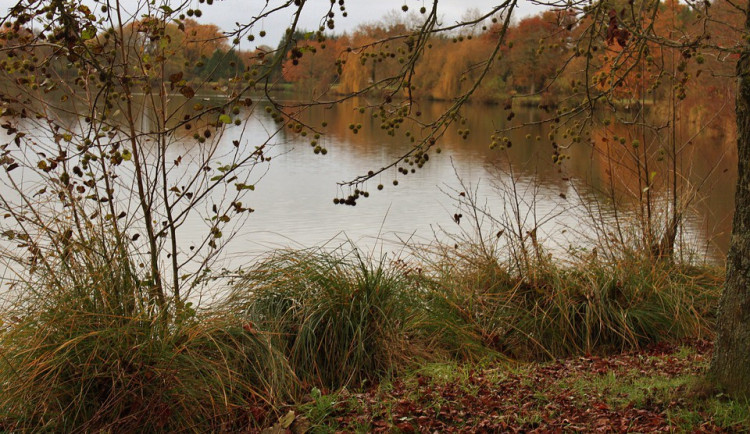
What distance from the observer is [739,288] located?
3279 mm

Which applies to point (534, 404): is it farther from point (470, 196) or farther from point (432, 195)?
point (432, 195)

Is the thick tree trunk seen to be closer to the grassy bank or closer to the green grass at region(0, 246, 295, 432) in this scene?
the grassy bank

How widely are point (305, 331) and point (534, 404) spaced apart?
133 centimetres

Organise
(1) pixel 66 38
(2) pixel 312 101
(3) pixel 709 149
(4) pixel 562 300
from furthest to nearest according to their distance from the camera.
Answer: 1. (3) pixel 709 149
2. (4) pixel 562 300
3. (2) pixel 312 101
4. (1) pixel 66 38

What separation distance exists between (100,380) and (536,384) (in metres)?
2.17

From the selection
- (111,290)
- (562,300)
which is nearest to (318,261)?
(111,290)

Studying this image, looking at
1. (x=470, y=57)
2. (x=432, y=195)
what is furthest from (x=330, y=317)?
(x=470, y=57)

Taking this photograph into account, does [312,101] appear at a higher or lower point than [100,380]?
higher

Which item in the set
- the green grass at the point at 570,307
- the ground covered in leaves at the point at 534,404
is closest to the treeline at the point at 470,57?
the green grass at the point at 570,307

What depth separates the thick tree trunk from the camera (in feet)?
10.6

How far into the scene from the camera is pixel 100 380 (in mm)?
3391

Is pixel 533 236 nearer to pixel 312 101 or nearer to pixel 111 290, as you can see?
pixel 312 101

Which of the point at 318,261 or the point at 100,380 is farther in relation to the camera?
the point at 318,261

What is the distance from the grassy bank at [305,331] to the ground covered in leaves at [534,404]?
0.36 ft
